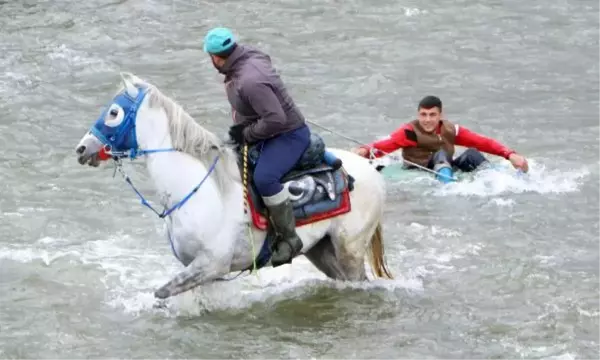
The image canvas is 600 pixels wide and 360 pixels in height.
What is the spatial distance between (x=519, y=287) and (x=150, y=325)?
3.29 m

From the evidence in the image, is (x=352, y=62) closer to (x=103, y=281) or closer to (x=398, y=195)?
(x=398, y=195)

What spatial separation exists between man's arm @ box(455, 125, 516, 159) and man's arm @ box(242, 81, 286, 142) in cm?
471

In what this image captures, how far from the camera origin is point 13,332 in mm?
9547

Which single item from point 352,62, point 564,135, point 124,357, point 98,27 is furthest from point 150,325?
point 98,27

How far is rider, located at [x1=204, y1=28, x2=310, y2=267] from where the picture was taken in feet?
29.1

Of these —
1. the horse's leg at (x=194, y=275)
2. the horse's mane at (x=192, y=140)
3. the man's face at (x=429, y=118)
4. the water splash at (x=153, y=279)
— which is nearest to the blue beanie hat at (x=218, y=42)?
the horse's mane at (x=192, y=140)

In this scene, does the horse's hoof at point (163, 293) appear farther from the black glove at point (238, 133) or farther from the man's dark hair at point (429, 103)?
the man's dark hair at point (429, 103)

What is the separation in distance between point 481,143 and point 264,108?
492 cm

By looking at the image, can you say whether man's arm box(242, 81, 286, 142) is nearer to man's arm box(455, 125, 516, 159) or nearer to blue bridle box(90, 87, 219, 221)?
blue bridle box(90, 87, 219, 221)

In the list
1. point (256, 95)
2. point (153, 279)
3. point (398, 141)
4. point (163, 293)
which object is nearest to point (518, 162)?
point (398, 141)

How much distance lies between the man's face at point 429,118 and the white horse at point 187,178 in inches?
152

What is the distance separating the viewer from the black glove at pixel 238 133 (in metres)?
9.19

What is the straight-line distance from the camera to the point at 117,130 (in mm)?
8758

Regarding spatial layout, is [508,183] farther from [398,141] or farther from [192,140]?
[192,140]
